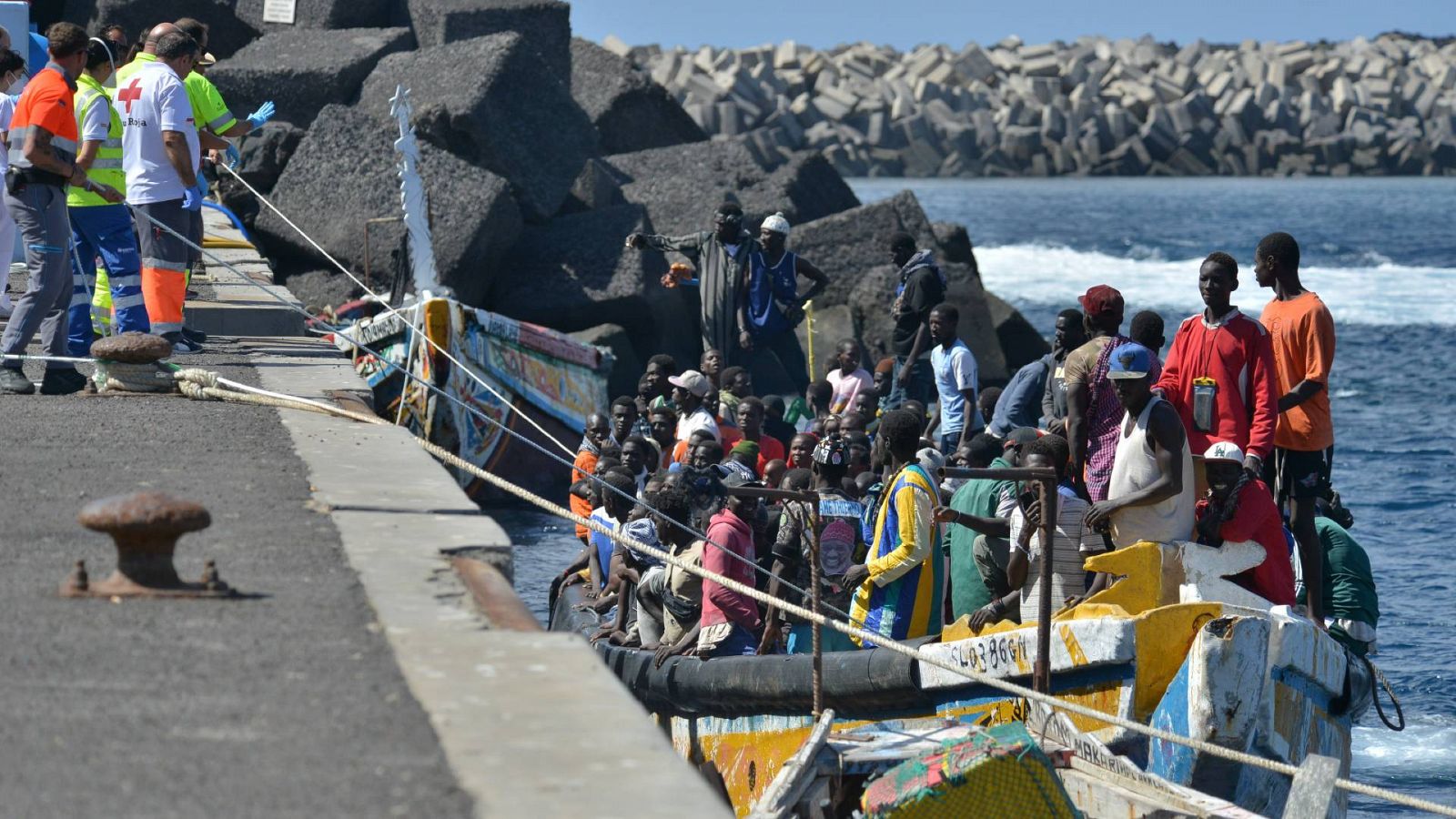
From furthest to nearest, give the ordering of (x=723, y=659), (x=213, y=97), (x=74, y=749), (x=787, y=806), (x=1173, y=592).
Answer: (x=213, y=97) → (x=723, y=659) → (x=1173, y=592) → (x=787, y=806) → (x=74, y=749)

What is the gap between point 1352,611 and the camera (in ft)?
27.8

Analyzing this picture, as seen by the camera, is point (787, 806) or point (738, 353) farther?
point (738, 353)

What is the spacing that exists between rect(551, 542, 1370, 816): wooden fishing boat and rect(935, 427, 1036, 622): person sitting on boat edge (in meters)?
0.34

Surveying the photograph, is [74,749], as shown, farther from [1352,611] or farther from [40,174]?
[1352,611]

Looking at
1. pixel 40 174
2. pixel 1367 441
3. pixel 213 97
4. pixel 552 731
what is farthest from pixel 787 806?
pixel 1367 441

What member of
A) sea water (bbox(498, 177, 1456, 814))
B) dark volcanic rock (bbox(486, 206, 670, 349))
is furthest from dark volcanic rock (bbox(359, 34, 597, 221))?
sea water (bbox(498, 177, 1456, 814))

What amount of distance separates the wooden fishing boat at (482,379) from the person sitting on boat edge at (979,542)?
7096mm

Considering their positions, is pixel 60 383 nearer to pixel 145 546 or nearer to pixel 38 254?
pixel 38 254

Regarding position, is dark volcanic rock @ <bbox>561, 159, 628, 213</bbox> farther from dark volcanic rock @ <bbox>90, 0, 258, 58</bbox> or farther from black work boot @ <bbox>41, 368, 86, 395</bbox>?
black work boot @ <bbox>41, 368, 86, 395</bbox>

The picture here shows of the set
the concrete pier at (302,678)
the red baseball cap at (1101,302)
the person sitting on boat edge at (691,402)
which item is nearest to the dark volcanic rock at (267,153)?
the person sitting on boat edge at (691,402)

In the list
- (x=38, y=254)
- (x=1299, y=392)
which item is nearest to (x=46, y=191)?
(x=38, y=254)

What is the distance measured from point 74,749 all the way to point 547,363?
12.2 meters

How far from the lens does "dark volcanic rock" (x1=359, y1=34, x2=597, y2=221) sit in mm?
19688

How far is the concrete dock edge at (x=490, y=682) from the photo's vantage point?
12.4 ft
